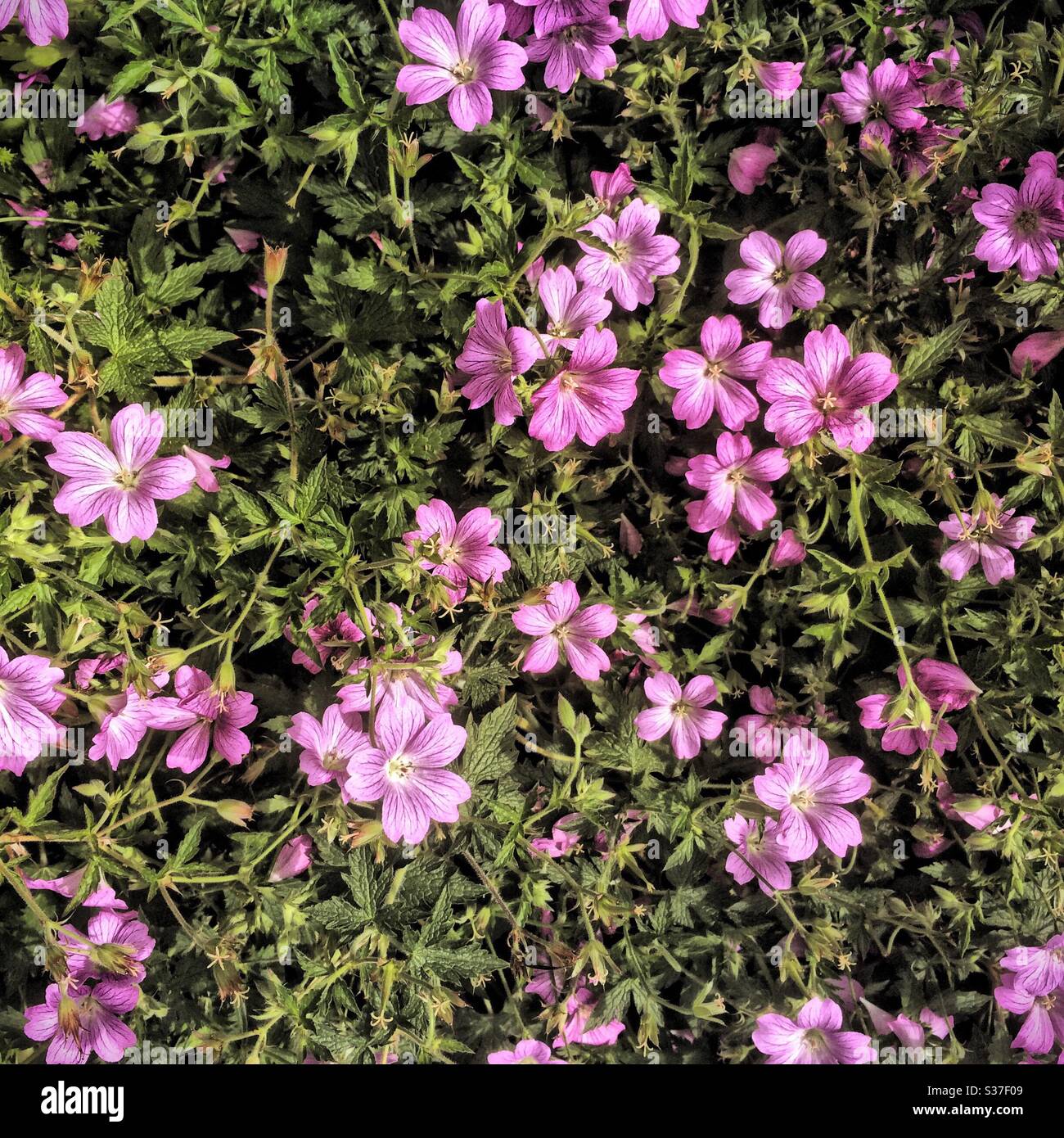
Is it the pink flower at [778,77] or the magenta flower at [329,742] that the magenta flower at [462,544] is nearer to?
the magenta flower at [329,742]

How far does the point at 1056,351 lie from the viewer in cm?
156

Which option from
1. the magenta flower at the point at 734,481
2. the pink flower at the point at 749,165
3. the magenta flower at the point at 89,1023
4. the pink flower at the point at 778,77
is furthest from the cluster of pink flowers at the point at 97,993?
the pink flower at the point at 778,77

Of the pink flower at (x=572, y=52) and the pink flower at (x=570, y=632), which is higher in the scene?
the pink flower at (x=572, y=52)

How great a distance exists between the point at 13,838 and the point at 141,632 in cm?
36

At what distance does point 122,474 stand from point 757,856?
1169 mm

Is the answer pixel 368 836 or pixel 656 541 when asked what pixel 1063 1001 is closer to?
pixel 656 541

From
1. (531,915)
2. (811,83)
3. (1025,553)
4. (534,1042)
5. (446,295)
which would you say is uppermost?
(811,83)

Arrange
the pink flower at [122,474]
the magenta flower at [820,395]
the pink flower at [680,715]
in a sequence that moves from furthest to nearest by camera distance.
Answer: the pink flower at [680,715] < the magenta flower at [820,395] < the pink flower at [122,474]

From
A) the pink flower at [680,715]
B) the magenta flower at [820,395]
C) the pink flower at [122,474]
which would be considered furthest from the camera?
the pink flower at [680,715]

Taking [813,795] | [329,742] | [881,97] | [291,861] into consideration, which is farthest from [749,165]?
[291,861]

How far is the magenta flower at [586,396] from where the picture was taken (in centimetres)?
139

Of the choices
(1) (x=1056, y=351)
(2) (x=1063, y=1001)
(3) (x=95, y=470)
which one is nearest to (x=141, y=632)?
(3) (x=95, y=470)

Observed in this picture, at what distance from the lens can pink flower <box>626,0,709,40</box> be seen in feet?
4.54

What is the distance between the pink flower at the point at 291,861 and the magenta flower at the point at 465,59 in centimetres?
114
